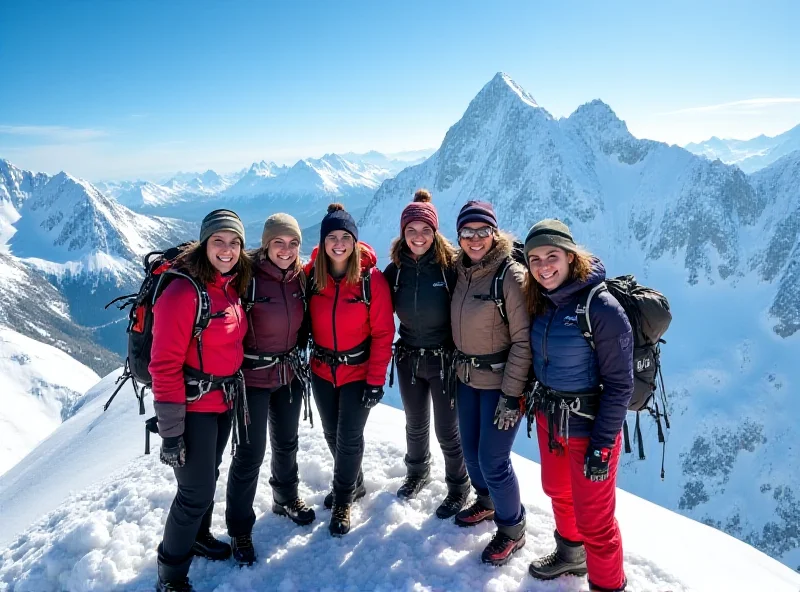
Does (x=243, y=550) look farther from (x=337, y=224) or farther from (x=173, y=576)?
(x=337, y=224)

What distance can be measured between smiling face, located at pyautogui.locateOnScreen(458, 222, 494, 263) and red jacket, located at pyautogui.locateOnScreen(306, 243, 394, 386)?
45.8 inches

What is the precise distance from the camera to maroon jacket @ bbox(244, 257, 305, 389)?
553cm

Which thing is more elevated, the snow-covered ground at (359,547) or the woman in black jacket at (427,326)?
the woman in black jacket at (427,326)

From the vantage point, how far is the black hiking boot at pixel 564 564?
17.4ft

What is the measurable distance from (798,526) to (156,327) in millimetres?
116759

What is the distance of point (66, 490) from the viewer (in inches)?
373

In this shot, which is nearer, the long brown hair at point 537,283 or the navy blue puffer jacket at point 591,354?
the navy blue puffer jacket at point 591,354

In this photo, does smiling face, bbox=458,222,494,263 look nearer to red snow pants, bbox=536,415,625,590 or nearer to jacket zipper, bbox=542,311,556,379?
jacket zipper, bbox=542,311,556,379

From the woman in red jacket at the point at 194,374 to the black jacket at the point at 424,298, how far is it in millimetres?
2066

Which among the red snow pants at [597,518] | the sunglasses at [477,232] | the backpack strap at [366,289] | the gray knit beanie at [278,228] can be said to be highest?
the gray knit beanie at [278,228]

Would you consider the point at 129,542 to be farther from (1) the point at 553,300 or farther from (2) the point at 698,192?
(2) the point at 698,192

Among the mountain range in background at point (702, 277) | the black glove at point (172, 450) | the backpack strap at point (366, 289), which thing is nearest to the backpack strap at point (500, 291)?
the backpack strap at point (366, 289)

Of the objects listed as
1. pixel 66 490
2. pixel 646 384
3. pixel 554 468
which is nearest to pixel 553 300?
pixel 646 384

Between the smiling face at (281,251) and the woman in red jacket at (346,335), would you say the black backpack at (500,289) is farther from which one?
the smiling face at (281,251)
